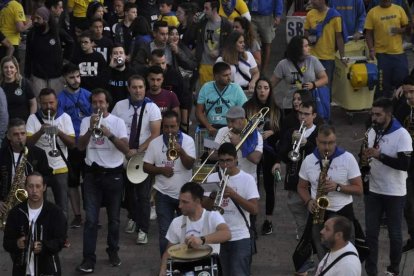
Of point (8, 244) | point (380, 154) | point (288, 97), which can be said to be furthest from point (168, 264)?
point (288, 97)

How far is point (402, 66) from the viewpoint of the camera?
58.5 ft

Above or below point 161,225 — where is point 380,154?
above

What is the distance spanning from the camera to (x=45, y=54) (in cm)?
1736

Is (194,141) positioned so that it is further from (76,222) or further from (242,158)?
(76,222)

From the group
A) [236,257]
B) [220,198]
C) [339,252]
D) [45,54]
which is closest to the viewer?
[339,252]

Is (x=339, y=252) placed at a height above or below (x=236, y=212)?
above

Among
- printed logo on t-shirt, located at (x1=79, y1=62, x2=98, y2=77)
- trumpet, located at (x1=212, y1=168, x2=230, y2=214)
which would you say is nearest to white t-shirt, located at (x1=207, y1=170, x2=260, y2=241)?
trumpet, located at (x1=212, y1=168, x2=230, y2=214)

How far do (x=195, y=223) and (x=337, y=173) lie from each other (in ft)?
6.24

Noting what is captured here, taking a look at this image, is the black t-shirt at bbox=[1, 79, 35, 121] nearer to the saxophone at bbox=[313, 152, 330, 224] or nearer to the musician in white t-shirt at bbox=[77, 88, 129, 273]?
the musician in white t-shirt at bbox=[77, 88, 129, 273]

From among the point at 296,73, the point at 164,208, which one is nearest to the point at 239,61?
the point at 296,73

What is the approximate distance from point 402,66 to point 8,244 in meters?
7.79

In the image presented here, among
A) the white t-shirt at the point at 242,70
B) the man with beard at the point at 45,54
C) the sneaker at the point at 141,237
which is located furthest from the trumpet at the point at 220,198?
the man with beard at the point at 45,54

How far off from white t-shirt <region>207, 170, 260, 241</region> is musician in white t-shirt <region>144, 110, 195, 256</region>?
1.15 metres

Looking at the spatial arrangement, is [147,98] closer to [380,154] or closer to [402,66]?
[380,154]
